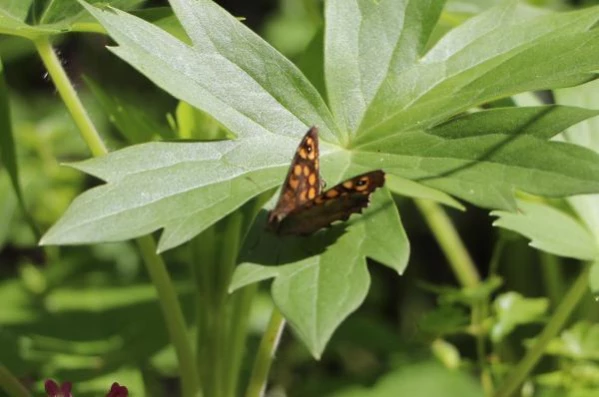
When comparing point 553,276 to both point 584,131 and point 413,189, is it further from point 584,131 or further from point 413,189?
point 413,189

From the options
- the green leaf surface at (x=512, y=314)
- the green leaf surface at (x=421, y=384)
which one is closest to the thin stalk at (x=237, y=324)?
the green leaf surface at (x=512, y=314)

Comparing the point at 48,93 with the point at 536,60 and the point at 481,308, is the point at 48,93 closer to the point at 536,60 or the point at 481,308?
the point at 481,308

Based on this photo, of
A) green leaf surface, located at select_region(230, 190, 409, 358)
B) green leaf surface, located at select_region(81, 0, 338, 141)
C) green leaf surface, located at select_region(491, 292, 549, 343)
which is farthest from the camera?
green leaf surface, located at select_region(491, 292, 549, 343)

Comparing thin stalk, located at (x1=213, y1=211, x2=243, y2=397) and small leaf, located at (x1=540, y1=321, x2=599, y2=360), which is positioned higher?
thin stalk, located at (x1=213, y1=211, x2=243, y2=397)

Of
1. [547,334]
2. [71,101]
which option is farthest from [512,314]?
[71,101]

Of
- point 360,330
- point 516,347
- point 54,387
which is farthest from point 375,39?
point 516,347

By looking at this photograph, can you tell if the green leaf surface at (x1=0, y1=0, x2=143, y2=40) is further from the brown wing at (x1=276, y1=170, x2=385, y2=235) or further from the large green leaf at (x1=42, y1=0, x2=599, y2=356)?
the brown wing at (x1=276, y1=170, x2=385, y2=235)

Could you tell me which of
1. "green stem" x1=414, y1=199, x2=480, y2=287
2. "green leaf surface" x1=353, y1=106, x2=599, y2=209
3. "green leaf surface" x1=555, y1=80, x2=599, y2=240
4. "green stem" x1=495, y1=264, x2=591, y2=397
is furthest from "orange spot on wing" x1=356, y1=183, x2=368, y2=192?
"green stem" x1=414, y1=199, x2=480, y2=287
